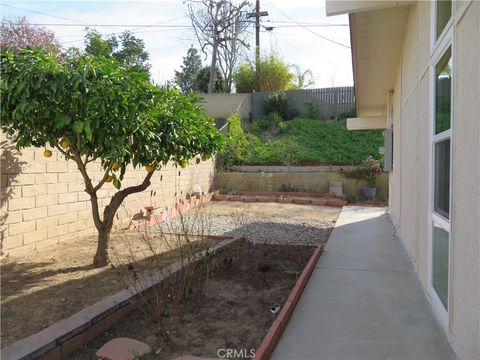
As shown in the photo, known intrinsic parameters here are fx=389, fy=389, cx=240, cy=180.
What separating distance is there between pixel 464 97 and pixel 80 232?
6224mm

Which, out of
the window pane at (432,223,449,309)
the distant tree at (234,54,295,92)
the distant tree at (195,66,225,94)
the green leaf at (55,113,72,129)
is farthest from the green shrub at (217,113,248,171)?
the window pane at (432,223,449,309)

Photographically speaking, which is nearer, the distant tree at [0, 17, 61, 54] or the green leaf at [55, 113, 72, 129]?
the green leaf at [55, 113, 72, 129]

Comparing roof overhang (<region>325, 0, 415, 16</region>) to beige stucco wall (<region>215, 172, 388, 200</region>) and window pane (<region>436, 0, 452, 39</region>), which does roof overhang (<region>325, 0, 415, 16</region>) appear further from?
beige stucco wall (<region>215, 172, 388, 200</region>)

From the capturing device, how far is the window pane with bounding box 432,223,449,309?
3504 millimetres

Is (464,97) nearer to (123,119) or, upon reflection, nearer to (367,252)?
(123,119)

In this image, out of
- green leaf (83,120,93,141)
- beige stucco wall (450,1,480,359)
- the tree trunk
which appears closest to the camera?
beige stucco wall (450,1,480,359)

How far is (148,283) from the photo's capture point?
4.21 meters

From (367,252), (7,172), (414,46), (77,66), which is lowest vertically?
(367,252)

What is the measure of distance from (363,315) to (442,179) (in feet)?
5.01

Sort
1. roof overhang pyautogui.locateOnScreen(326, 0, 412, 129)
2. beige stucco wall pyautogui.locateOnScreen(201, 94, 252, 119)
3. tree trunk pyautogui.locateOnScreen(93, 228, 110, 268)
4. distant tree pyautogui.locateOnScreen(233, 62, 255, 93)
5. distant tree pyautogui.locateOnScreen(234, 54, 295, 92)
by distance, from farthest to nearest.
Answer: distant tree pyautogui.locateOnScreen(233, 62, 255, 93)
distant tree pyautogui.locateOnScreen(234, 54, 295, 92)
beige stucco wall pyautogui.locateOnScreen(201, 94, 252, 119)
roof overhang pyautogui.locateOnScreen(326, 0, 412, 129)
tree trunk pyautogui.locateOnScreen(93, 228, 110, 268)

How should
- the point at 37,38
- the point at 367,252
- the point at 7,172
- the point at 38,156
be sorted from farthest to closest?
the point at 37,38
the point at 367,252
the point at 38,156
the point at 7,172

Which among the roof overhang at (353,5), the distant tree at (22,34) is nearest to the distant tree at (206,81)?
the distant tree at (22,34)

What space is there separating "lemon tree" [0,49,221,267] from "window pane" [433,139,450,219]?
2.79 metres

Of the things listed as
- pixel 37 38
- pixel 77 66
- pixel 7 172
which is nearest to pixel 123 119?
pixel 77 66
